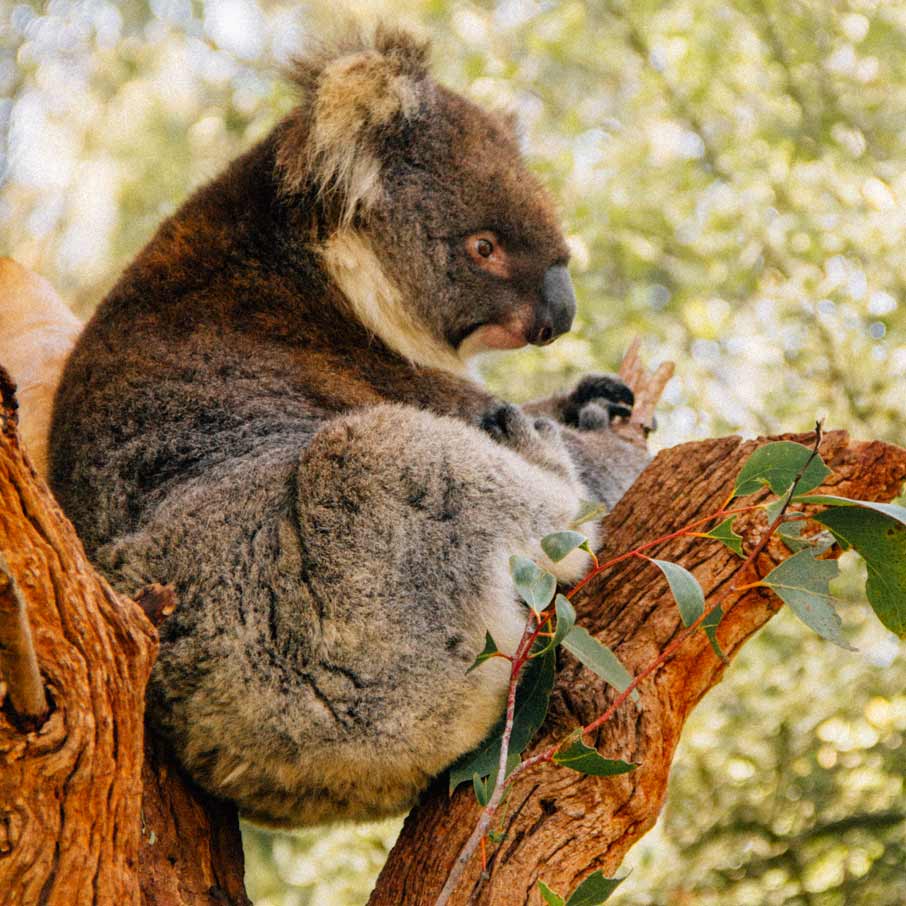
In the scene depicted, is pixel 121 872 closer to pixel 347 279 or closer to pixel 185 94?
pixel 347 279

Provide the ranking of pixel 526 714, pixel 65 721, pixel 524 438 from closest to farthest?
pixel 65 721
pixel 526 714
pixel 524 438

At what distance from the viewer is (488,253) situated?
334 centimetres

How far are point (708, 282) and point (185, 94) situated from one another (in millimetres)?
6280

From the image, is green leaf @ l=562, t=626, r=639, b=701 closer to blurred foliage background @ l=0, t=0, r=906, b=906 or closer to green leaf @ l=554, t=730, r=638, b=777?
green leaf @ l=554, t=730, r=638, b=777

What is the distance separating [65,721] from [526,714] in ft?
3.15

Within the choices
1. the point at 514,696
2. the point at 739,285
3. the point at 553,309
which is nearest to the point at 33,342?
the point at 553,309

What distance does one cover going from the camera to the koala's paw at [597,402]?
3664 mm

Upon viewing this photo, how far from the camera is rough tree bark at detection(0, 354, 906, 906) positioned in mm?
1477

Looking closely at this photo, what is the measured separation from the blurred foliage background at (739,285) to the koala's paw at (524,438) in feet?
5.40

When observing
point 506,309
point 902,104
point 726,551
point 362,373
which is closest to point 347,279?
point 362,373

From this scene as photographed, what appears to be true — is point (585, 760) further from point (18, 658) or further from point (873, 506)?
point (18, 658)

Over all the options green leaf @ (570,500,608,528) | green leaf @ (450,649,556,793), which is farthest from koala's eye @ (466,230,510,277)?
green leaf @ (450,649,556,793)

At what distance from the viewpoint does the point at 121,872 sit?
1.65 m

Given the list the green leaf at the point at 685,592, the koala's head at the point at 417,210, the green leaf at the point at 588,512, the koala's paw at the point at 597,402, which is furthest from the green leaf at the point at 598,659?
the koala's paw at the point at 597,402
